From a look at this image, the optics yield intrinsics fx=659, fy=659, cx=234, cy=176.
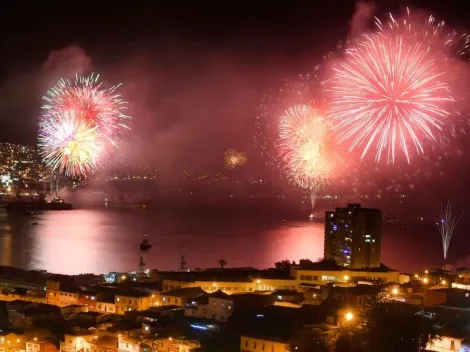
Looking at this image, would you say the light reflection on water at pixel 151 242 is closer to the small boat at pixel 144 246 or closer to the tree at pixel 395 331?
the small boat at pixel 144 246

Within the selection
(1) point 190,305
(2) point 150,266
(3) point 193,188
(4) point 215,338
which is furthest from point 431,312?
(3) point 193,188

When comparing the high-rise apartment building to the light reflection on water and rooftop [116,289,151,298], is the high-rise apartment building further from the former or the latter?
rooftop [116,289,151,298]

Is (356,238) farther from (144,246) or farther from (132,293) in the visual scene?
(144,246)

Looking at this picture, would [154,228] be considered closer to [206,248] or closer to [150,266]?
[206,248]

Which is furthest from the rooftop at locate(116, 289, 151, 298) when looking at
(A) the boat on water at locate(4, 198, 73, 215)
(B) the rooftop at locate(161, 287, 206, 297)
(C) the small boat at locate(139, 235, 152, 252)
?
(A) the boat on water at locate(4, 198, 73, 215)

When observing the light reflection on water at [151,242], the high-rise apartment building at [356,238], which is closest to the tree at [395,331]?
the high-rise apartment building at [356,238]

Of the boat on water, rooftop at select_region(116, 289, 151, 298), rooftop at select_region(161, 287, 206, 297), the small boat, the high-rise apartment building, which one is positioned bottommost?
rooftop at select_region(116, 289, 151, 298)

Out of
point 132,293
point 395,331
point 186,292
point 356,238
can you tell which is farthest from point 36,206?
point 395,331
